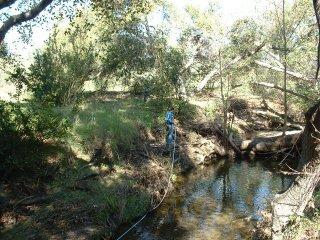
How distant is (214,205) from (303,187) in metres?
4.51

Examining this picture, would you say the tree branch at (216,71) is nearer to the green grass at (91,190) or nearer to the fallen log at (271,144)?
the fallen log at (271,144)

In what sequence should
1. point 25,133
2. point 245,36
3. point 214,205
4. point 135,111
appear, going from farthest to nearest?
point 245,36 < point 135,111 < point 214,205 < point 25,133

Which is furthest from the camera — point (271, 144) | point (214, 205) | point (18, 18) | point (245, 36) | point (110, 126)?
point (245, 36)

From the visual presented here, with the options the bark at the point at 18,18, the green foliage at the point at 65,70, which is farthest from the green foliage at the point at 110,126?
the bark at the point at 18,18

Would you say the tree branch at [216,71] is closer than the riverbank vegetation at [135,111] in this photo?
No

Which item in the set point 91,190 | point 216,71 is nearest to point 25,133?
point 91,190

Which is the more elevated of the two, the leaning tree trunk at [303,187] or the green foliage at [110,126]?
the green foliage at [110,126]

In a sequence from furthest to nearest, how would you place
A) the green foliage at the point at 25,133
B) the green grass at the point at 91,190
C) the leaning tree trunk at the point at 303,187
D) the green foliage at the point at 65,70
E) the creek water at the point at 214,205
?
the green foliage at the point at 65,70 → the creek water at the point at 214,205 → the green foliage at the point at 25,133 → the green grass at the point at 91,190 → the leaning tree trunk at the point at 303,187

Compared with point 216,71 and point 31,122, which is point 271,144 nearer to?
point 216,71

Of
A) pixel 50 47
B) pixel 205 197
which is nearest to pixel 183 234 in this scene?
pixel 205 197

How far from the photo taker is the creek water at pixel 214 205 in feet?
35.1

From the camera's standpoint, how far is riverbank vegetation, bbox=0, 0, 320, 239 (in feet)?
32.6

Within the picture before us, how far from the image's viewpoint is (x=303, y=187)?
902 cm

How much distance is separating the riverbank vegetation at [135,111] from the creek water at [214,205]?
590mm
